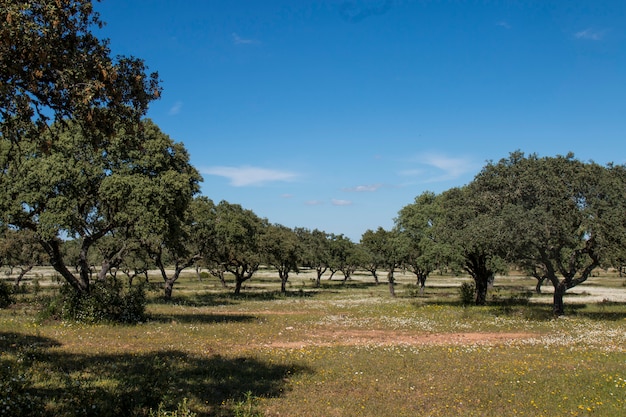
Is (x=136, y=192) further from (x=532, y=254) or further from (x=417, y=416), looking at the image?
(x=532, y=254)

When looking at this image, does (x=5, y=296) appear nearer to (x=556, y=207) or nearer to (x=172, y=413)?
(x=172, y=413)

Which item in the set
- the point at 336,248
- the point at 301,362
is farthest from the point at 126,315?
the point at 336,248

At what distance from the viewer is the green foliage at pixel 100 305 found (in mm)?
24344

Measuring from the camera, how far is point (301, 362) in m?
16.4

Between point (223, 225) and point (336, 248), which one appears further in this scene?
point (336, 248)

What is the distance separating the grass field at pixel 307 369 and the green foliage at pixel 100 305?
1345 mm

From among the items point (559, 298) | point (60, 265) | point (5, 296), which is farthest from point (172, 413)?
point (5, 296)

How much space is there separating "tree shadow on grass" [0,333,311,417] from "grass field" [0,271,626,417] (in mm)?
41

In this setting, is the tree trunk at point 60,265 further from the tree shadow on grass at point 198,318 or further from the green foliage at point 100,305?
the tree shadow on grass at point 198,318

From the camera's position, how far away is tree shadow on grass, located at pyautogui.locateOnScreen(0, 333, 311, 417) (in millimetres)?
9727

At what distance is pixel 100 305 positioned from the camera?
82.1 ft

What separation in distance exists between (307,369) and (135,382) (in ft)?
18.2

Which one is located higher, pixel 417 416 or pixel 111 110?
pixel 111 110

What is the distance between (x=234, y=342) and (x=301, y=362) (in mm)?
5756
